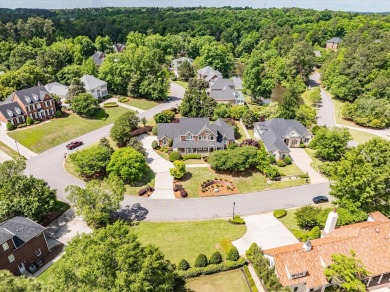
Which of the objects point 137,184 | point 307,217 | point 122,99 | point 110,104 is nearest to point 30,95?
point 110,104

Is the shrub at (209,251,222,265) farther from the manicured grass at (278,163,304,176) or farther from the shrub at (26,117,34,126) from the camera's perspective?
the shrub at (26,117,34,126)

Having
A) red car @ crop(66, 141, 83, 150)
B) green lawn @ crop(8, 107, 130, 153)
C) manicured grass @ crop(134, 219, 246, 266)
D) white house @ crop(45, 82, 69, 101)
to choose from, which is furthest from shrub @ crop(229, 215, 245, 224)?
white house @ crop(45, 82, 69, 101)

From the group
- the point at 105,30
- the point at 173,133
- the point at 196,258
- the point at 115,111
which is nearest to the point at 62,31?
the point at 105,30

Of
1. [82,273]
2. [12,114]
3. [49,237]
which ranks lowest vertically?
[49,237]

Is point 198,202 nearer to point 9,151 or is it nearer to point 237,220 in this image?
point 237,220

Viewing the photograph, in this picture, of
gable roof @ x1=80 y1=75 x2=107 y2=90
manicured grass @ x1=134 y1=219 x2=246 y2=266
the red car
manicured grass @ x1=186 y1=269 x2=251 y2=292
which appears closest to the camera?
manicured grass @ x1=186 y1=269 x2=251 y2=292

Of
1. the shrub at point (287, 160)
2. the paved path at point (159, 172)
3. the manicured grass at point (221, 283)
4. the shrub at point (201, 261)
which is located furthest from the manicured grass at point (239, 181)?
the manicured grass at point (221, 283)

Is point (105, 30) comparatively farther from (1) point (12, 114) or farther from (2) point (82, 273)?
(2) point (82, 273)
